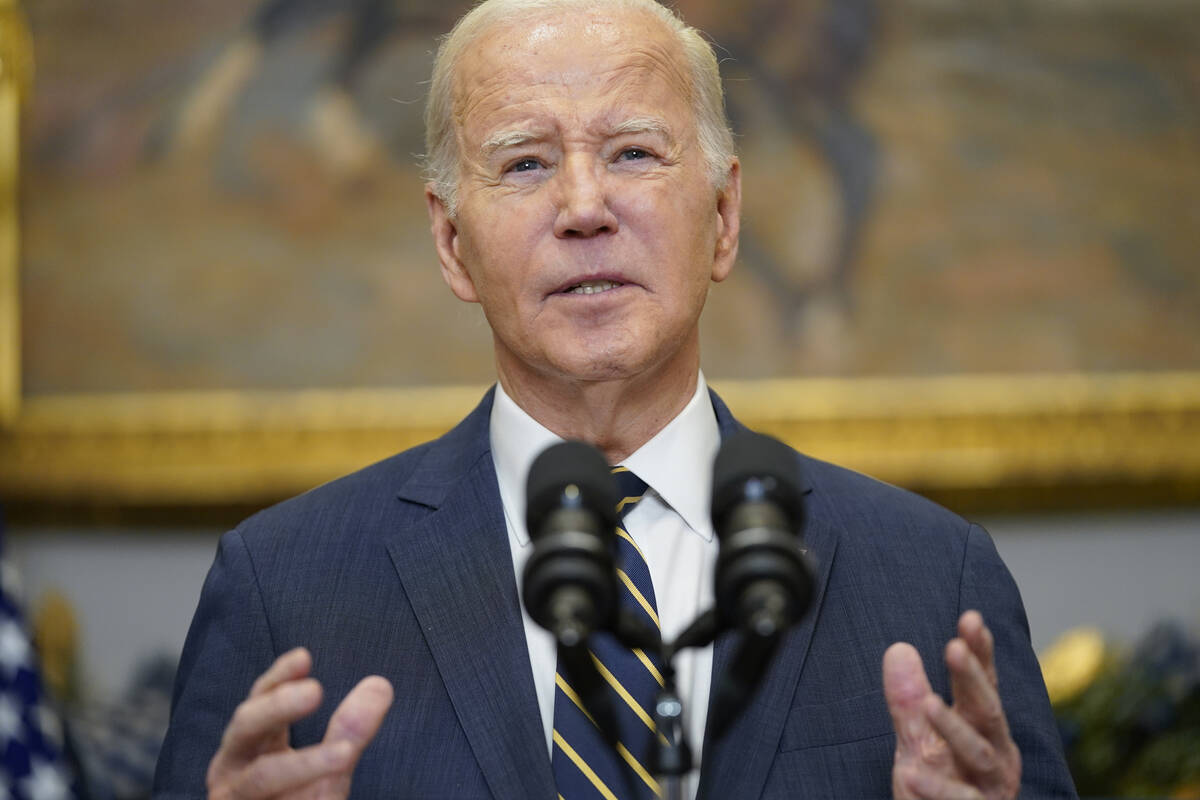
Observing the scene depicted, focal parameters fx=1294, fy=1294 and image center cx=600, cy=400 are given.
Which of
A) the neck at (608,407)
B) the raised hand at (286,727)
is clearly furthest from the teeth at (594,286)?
the raised hand at (286,727)

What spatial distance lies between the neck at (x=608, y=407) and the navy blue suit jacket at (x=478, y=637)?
0.13 m

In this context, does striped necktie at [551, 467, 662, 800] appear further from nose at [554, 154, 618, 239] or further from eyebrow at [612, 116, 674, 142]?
eyebrow at [612, 116, 674, 142]

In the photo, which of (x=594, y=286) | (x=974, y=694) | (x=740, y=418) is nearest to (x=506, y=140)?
(x=594, y=286)

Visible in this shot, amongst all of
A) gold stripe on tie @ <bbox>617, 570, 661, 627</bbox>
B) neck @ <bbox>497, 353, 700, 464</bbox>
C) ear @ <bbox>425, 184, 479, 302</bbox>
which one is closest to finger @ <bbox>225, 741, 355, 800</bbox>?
gold stripe on tie @ <bbox>617, 570, 661, 627</bbox>

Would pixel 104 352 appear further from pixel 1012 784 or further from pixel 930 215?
pixel 1012 784

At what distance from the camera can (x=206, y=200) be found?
179 inches

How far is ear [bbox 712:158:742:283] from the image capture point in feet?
7.91

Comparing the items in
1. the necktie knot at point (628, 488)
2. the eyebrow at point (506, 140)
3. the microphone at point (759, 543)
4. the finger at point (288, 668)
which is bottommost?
the necktie knot at point (628, 488)

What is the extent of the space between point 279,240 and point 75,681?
65.7 inches

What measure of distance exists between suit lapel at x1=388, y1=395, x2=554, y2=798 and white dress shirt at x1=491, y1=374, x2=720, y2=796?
39 mm

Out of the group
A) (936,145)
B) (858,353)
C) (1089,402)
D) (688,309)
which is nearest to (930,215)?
(936,145)

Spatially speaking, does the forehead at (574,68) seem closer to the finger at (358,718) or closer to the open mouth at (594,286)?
the open mouth at (594,286)

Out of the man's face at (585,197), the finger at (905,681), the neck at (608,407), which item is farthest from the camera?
the neck at (608,407)

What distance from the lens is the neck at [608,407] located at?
224 cm
